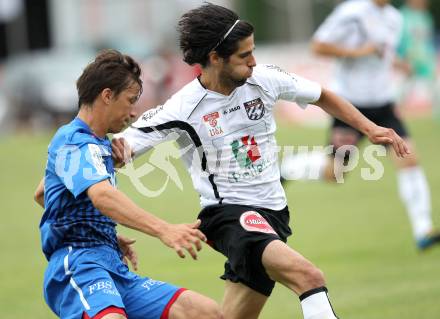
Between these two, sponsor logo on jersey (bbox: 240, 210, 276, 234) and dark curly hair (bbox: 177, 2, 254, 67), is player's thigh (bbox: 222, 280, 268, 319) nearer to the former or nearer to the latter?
sponsor logo on jersey (bbox: 240, 210, 276, 234)

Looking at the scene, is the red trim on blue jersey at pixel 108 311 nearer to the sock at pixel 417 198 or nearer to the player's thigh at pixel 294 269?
the player's thigh at pixel 294 269

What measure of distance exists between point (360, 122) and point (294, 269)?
4.07ft

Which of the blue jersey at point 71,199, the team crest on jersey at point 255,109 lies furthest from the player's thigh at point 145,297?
the team crest on jersey at point 255,109

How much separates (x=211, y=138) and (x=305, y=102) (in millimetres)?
724

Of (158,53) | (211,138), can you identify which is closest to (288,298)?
(211,138)

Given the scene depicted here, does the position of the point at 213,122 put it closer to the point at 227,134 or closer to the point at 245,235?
the point at 227,134

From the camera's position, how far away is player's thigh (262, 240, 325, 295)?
584cm

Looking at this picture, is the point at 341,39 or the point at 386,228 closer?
the point at 341,39

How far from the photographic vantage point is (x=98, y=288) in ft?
18.0

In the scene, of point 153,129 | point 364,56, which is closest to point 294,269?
point 153,129

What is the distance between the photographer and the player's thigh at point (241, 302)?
651cm

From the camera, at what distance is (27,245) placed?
12602mm

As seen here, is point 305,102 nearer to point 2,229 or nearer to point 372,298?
point 372,298

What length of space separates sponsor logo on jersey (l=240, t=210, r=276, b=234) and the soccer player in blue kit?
2.14ft
